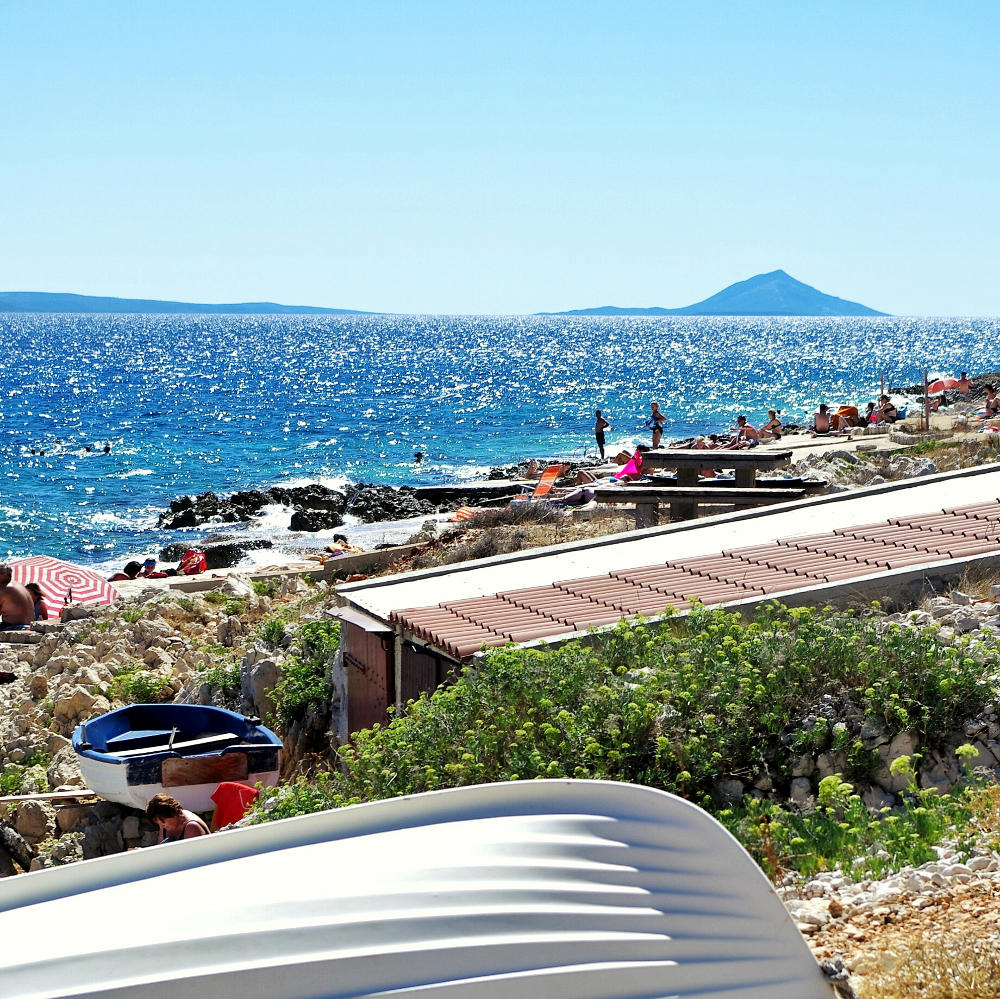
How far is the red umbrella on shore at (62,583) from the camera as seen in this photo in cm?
1808

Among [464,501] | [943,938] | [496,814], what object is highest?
[496,814]

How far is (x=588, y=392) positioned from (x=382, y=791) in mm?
82098

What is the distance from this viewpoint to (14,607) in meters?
17.0

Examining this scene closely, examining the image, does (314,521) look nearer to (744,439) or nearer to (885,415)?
(744,439)

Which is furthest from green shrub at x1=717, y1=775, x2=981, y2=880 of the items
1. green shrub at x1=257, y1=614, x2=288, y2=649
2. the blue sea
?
the blue sea

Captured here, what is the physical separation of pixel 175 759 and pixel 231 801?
0.77 metres

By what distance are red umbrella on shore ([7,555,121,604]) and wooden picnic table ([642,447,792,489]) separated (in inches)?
359

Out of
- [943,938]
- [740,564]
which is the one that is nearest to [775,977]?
[943,938]

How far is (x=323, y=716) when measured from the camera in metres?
9.91

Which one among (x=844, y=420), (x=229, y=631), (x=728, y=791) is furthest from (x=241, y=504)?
(x=728, y=791)

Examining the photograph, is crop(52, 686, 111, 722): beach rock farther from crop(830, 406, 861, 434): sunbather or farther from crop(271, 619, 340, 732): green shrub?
crop(830, 406, 861, 434): sunbather

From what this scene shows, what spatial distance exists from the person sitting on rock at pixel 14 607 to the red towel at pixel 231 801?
969 centimetres

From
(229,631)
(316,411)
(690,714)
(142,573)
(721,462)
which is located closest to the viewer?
(690,714)

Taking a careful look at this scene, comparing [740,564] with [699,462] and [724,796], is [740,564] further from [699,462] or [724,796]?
[699,462]
